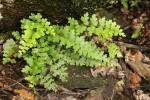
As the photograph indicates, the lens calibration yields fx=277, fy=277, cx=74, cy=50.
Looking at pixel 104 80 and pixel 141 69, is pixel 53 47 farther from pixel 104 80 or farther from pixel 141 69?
pixel 141 69

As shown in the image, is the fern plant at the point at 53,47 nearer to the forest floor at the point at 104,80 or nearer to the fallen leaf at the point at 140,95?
the forest floor at the point at 104,80

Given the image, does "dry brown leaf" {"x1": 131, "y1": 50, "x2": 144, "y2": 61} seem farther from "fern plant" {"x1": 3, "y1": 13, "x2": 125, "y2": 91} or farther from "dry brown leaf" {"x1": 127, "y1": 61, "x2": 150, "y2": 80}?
"fern plant" {"x1": 3, "y1": 13, "x2": 125, "y2": 91}

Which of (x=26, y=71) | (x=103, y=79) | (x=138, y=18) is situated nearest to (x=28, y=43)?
(x=26, y=71)

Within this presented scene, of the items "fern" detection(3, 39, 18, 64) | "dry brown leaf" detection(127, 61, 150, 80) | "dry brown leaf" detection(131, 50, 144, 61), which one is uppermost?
"fern" detection(3, 39, 18, 64)

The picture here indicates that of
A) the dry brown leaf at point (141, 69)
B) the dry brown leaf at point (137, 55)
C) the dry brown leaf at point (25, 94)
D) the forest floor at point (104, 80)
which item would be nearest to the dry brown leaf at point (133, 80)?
the forest floor at point (104, 80)

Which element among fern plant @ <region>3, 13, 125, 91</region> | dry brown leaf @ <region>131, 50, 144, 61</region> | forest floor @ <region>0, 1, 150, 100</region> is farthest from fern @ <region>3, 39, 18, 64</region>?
dry brown leaf @ <region>131, 50, 144, 61</region>

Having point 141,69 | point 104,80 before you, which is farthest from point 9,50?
point 141,69

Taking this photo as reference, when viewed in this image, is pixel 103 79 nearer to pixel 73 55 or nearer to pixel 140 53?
pixel 73 55
